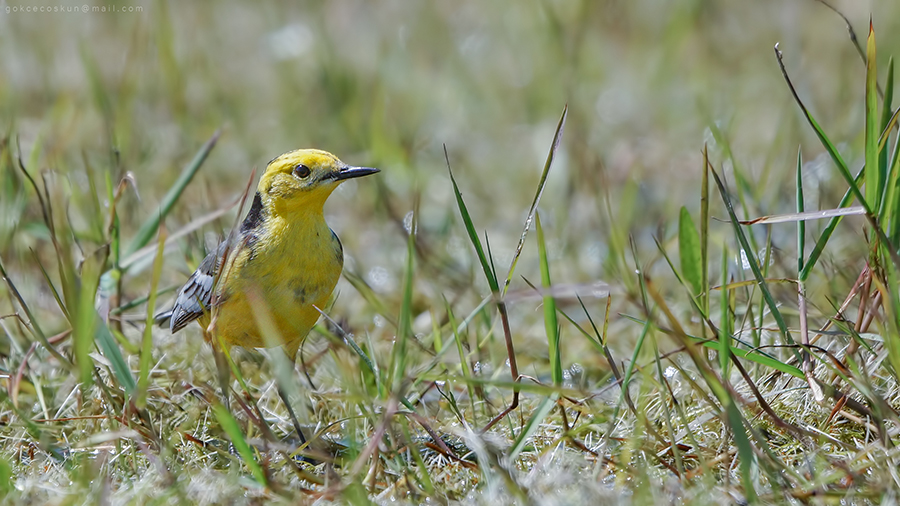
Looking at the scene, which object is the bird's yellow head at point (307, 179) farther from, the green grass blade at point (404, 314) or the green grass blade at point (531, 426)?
the green grass blade at point (531, 426)

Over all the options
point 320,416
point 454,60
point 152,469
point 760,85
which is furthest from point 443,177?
point 152,469

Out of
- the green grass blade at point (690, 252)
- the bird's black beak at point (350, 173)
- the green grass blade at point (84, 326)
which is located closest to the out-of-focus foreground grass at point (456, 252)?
the green grass blade at point (84, 326)

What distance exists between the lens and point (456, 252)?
520 centimetres

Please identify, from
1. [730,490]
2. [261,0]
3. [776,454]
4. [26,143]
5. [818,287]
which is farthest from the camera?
[261,0]

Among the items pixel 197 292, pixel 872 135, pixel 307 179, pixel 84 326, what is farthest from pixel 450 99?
pixel 84 326

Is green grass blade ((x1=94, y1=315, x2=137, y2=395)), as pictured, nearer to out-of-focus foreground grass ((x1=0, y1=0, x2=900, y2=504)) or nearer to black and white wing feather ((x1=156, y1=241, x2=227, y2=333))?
out-of-focus foreground grass ((x1=0, y1=0, x2=900, y2=504))

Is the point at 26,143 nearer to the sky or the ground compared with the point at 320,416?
nearer to the sky

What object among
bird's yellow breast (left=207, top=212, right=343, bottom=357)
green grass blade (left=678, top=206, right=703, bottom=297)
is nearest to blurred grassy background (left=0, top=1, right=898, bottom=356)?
green grass blade (left=678, top=206, right=703, bottom=297)

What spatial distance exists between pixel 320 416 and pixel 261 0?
5.96m

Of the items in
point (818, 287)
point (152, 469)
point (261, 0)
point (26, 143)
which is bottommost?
point (818, 287)

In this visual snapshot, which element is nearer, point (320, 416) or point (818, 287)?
point (320, 416)

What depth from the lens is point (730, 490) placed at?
95.4 inches

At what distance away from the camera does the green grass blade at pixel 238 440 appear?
2346mm

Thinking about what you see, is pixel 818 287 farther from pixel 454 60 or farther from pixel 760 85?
pixel 454 60
